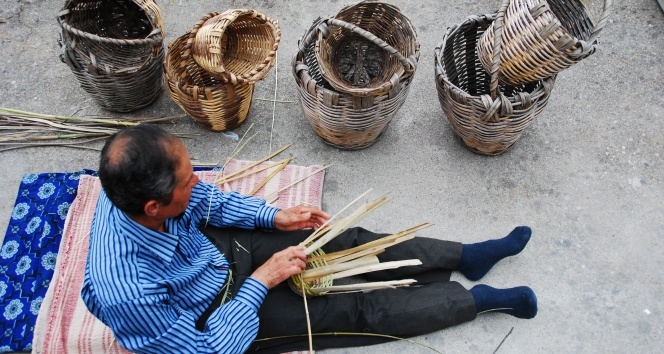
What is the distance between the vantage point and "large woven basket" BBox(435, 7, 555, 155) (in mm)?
2523

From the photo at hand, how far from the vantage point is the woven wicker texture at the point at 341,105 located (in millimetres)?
2555

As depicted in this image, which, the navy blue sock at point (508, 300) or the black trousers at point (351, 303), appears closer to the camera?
the black trousers at point (351, 303)

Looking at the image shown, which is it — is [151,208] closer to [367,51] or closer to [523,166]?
[367,51]

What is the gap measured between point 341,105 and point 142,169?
1.17m

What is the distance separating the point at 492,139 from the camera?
8.94 feet

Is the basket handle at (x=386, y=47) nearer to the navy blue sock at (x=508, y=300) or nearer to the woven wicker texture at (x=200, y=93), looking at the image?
the woven wicker texture at (x=200, y=93)

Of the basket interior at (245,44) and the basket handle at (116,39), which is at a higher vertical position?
the basket handle at (116,39)

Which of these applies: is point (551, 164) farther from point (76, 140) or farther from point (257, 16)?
point (76, 140)

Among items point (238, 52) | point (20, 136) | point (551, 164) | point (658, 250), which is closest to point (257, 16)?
point (238, 52)

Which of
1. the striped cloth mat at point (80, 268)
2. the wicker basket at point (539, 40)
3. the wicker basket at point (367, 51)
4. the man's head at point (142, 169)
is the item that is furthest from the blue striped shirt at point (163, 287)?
the wicker basket at point (539, 40)

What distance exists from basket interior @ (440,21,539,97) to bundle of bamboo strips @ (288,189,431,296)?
999 millimetres

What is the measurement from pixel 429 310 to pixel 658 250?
1.16 m

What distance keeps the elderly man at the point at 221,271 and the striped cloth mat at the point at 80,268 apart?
0.48 meters

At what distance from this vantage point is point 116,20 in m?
3.20
